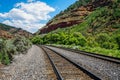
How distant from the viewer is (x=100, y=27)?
151250mm

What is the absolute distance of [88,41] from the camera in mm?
89875

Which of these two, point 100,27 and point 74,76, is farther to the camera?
point 100,27

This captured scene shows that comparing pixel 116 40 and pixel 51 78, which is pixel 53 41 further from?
pixel 51 78

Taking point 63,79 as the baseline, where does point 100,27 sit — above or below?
above

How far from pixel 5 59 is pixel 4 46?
6.13 ft

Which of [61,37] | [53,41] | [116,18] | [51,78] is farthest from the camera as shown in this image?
[116,18]

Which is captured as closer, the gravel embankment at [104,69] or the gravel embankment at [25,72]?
the gravel embankment at [104,69]

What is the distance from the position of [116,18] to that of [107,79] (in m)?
143

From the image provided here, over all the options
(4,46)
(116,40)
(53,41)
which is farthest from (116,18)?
(4,46)

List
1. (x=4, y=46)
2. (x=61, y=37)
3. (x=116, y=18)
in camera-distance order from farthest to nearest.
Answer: (x=116, y=18) < (x=61, y=37) < (x=4, y=46)

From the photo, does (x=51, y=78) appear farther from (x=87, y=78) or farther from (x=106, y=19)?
(x=106, y=19)

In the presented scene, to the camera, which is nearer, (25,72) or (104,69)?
(25,72)

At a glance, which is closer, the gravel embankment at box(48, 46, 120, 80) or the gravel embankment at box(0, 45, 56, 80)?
the gravel embankment at box(48, 46, 120, 80)

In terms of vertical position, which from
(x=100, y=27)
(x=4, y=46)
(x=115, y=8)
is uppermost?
(x=115, y=8)
